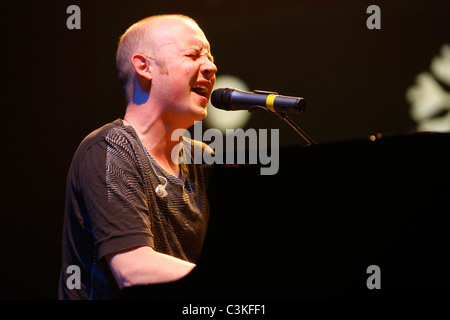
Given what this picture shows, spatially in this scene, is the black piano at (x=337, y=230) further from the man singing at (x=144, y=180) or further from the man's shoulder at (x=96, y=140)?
the man's shoulder at (x=96, y=140)

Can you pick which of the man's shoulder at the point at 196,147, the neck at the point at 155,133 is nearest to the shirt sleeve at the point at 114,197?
the neck at the point at 155,133

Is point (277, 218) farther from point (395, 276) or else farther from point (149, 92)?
point (149, 92)

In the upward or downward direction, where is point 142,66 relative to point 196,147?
upward

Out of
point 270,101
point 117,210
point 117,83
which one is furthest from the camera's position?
point 117,83

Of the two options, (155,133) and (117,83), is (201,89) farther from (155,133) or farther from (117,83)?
(117,83)

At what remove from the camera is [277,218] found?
4.52 feet

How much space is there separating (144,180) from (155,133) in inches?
10.1

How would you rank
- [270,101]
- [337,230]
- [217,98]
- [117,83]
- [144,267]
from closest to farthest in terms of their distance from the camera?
[337,230] → [144,267] → [270,101] → [217,98] → [117,83]

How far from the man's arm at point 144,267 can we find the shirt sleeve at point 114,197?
26mm

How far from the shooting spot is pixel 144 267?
146 centimetres

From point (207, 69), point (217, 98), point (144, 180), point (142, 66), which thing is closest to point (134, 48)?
point (142, 66)

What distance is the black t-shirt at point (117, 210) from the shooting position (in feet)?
5.12

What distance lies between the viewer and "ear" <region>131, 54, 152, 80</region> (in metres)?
2.00

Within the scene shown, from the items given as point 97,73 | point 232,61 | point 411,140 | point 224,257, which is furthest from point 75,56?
point 411,140
